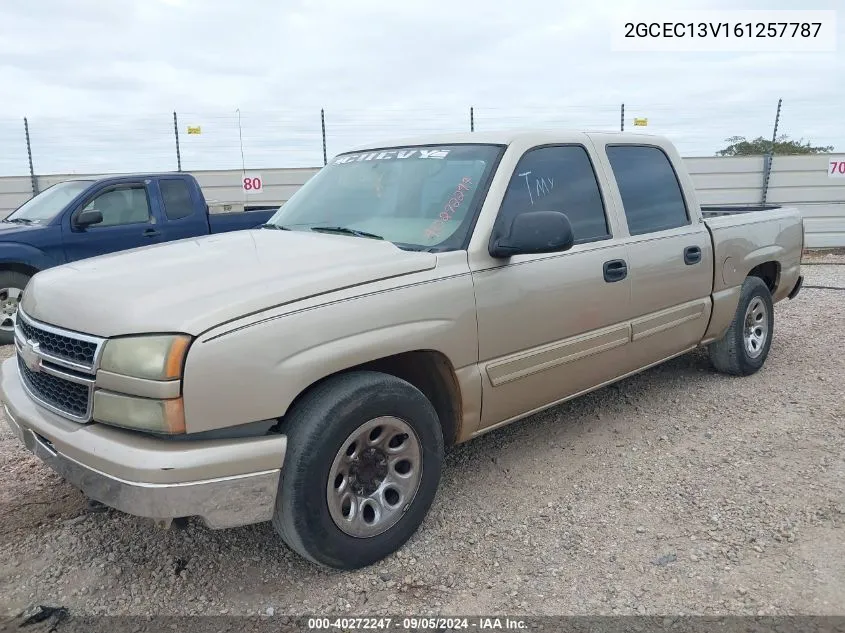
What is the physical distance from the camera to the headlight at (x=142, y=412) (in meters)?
2.34

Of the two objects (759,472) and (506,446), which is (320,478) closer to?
(506,446)

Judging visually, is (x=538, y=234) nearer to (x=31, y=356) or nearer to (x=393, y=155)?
(x=393, y=155)

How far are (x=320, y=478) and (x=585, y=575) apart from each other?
1.20 meters

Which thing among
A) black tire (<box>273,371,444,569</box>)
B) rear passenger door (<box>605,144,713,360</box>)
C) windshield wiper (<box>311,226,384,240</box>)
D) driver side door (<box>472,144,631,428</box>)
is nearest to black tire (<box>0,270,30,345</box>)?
windshield wiper (<box>311,226,384,240</box>)

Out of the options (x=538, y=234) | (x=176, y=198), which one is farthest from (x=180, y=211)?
(x=538, y=234)

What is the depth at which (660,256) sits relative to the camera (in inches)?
165

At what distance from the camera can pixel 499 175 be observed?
3438 mm

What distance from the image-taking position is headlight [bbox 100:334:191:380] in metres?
2.33

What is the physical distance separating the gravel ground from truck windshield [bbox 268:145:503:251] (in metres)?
1.38

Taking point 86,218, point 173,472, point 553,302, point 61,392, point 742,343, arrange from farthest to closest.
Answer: point 86,218 → point 742,343 → point 553,302 → point 61,392 → point 173,472

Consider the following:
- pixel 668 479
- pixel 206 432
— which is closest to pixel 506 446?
pixel 668 479

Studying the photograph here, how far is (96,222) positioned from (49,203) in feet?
2.72

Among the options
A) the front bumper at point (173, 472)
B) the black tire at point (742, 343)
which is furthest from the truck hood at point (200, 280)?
the black tire at point (742, 343)

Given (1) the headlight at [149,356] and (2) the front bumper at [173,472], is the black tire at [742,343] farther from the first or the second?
(1) the headlight at [149,356]
